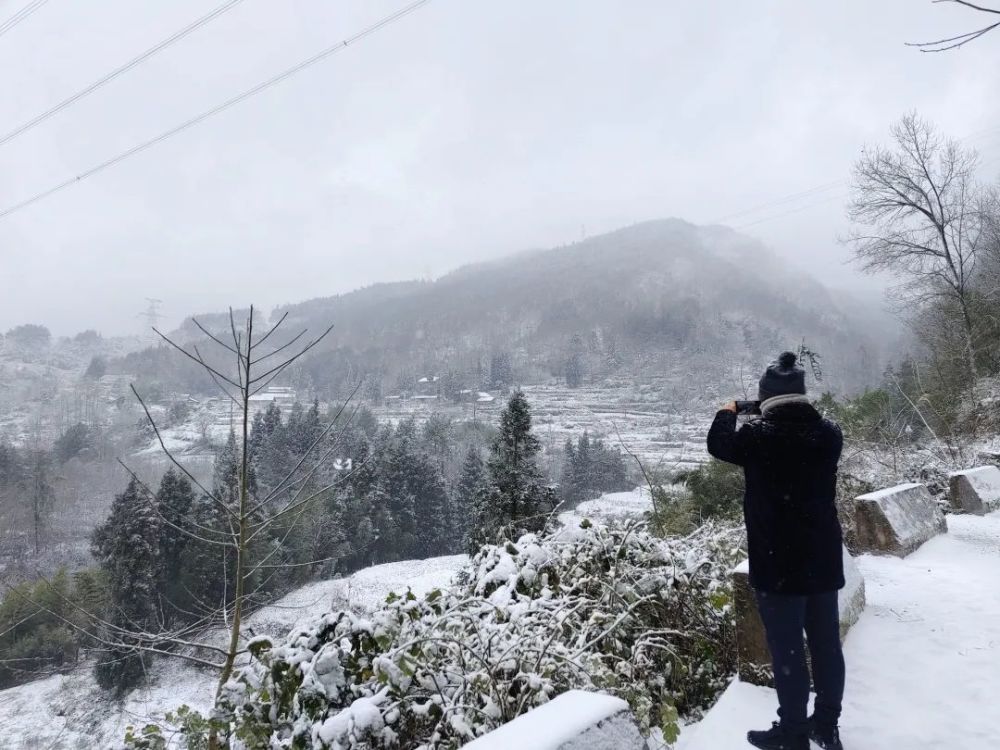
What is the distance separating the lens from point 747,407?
2.74 m

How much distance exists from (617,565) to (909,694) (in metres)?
1.63

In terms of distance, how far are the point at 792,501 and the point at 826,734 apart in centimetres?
102

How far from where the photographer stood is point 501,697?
2.52 metres

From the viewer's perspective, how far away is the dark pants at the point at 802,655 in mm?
2332

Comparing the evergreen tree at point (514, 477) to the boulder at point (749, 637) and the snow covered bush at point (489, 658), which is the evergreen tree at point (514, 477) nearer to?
the snow covered bush at point (489, 658)

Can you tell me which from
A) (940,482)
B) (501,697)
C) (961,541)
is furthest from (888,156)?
(501,697)

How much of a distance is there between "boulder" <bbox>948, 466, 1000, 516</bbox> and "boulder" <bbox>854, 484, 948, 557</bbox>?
2.46 metres

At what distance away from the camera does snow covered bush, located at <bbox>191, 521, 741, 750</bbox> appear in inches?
97.7

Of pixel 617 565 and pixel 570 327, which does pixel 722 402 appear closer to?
pixel 617 565

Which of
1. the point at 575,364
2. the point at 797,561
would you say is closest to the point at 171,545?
the point at 797,561

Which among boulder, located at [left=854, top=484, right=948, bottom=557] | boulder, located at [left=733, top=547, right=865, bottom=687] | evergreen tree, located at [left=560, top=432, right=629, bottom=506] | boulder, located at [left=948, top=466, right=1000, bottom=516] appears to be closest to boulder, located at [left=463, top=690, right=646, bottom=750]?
boulder, located at [left=733, top=547, right=865, bottom=687]

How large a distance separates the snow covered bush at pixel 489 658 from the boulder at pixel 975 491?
6414mm

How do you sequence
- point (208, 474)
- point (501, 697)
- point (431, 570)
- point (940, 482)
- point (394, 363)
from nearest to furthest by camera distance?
point (501, 697), point (940, 482), point (431, 570), point (208, 474), point (394, 363)

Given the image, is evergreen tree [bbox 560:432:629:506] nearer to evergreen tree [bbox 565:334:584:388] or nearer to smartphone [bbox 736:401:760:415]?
evergreen tree [bbox 565:334:584:388]
